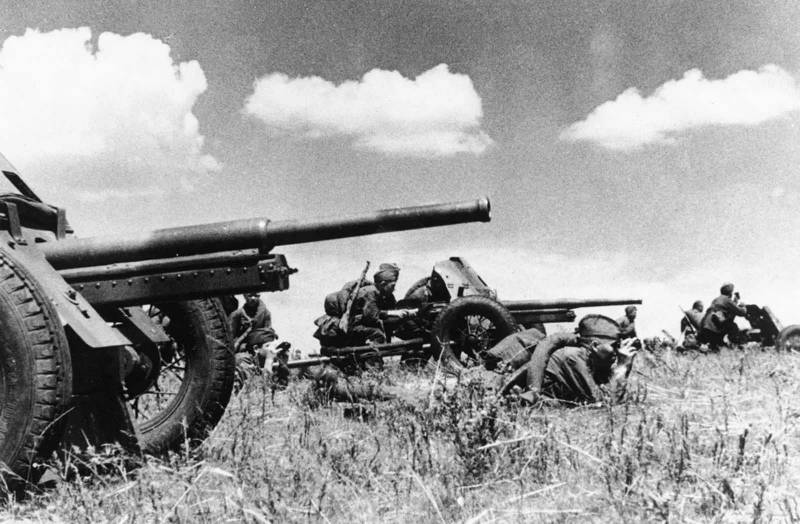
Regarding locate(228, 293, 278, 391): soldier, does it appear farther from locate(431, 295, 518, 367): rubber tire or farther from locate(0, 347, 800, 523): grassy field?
locate(0, 347, 800, 523): grassy field

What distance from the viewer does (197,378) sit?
15.9ft

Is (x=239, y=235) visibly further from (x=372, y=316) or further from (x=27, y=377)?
(x=372, y=316)

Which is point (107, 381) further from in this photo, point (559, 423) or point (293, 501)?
point (559, 423)

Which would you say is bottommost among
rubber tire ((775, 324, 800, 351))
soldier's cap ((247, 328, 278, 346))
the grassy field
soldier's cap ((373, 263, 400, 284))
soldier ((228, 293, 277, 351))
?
rubber tire ((775, 324, 800, 351))

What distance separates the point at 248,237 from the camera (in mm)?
4219

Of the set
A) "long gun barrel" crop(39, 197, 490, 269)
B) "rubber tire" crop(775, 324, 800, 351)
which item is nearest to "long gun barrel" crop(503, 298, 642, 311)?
"rubber tire" crop(775, 324, 800, 351)

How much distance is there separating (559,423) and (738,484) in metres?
2.08

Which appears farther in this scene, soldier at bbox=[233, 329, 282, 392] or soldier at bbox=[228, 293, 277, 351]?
soldier at bbox=[228, 293, 277, 351]

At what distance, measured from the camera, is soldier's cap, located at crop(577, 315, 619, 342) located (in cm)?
676

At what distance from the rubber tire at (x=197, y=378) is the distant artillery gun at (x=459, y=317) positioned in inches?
150

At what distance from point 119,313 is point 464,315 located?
18.0 ft

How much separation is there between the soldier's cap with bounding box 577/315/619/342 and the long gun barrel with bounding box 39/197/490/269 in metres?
3.01

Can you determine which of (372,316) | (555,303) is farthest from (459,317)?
(555,303)

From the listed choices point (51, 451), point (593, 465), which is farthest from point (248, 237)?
point (593, 465)
